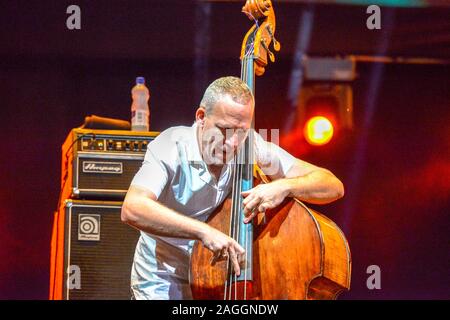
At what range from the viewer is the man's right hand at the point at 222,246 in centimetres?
268

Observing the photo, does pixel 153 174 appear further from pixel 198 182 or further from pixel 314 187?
pixel 314 187

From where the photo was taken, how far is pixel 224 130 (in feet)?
9.57

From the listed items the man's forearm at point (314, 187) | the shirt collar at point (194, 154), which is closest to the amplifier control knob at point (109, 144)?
the shirt collar at point (194, 154)

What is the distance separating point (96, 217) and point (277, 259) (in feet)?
4.08

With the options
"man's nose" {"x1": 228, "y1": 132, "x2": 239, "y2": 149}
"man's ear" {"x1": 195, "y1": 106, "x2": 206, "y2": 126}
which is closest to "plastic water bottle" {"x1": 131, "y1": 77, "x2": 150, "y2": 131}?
"man's ear" {"x1": 195, "y1": 106, "x2": 206, "y2": 126}

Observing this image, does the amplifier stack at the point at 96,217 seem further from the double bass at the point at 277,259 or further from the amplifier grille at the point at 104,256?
the double bass at the point at 277,259

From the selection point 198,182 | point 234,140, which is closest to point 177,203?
point 198,182

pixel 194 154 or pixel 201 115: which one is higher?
pixel 201 115

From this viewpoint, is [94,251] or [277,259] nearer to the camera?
[277,259]

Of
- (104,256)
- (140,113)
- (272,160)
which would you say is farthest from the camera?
(140,113)

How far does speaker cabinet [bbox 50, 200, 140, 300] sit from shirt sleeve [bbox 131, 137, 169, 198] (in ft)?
2.90

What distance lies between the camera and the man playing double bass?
9.34ft

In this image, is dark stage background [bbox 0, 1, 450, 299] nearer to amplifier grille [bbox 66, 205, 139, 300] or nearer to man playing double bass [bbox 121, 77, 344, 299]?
amplifier grille [bbox 66, 205, 139, 300]

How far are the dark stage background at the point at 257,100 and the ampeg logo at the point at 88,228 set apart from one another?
1.13 m
